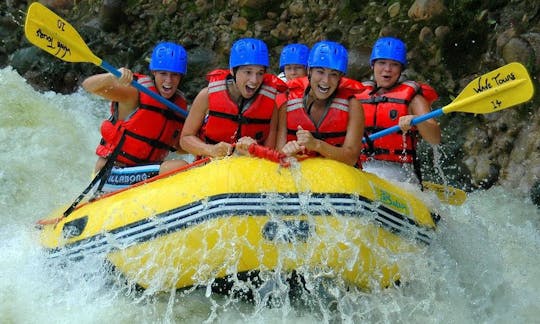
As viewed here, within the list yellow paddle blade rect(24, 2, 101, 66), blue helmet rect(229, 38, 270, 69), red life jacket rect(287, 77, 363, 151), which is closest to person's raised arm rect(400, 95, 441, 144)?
red life jacket rect(287, 77, 363, 151)

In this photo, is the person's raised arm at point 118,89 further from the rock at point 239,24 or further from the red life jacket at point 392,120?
the rock at point 239,24

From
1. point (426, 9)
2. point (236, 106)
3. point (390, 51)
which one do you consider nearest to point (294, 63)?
point (390, 51)

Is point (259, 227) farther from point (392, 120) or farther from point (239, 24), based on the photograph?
point (239, 24)

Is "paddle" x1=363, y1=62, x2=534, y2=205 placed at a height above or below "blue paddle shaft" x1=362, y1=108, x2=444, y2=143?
above

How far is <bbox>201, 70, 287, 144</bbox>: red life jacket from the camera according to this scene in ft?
13.5

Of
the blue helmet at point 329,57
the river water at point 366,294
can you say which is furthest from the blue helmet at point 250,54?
the river water at point 366,294

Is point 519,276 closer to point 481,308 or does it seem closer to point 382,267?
point 481,308

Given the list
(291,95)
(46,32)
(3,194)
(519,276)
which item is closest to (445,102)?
(519,276)

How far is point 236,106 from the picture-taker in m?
4.12

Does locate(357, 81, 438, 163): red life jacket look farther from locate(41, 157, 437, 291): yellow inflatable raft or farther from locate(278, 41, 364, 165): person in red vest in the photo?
locate(41, 157, 437, 291): yellow inflatable raft

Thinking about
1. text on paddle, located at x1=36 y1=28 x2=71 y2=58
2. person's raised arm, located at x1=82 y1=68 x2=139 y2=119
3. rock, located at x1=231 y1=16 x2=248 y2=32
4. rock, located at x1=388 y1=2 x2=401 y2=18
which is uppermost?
rock, located at x1=231 y1=16 x2=248 y2=32

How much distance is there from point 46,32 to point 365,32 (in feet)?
13.2

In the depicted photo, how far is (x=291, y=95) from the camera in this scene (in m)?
A: 4.18

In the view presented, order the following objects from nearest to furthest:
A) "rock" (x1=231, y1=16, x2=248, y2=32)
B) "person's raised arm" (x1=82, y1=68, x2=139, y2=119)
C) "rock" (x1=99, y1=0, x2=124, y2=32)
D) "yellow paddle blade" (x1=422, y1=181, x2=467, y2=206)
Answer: "person's raised arm" (x1=82, y1=68, x2=139, y2=119) < "yellow paddle blade" (x1=422, y1=181, x2=467, y2=206) < "rock" (x1=231, y1=16, x2=248, y2=32) < "rock" (x1=99, y1=0, x2=124, y2=32)
